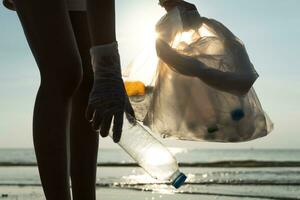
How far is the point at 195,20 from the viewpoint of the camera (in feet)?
8.86

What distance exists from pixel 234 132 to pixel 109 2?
97 centimetres

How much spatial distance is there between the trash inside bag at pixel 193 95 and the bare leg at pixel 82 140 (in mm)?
369

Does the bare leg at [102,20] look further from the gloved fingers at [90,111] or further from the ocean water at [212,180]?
the ocean water at [212,180]

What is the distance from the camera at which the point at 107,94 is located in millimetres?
1836

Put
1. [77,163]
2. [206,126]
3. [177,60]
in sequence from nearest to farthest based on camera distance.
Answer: [77,163] < [177,60] < [206,126]

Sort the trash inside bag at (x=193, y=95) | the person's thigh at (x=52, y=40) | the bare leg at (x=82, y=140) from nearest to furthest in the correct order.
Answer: the person's thigh at (x=52, y=40)
the bare leg at (x=82, y=140)
the trash inside bag at (x=193, y=95)

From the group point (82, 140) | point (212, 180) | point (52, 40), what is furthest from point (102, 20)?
point (212, 180)

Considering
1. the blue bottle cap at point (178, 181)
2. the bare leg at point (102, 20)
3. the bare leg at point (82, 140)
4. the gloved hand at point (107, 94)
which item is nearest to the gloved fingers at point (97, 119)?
the gloved hand at point (107, 94)

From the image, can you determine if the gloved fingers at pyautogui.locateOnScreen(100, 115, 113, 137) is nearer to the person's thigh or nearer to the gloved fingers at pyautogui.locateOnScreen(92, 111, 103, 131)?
the gloved fingers at pyautogui.locateOnScreen(92, 111, 103, 131)

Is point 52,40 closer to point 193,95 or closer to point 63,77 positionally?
point 63,77

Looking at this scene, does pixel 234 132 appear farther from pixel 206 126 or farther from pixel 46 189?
pixel 46 189

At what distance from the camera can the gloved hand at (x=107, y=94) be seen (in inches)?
72.1

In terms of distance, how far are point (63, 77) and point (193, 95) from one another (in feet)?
2.92

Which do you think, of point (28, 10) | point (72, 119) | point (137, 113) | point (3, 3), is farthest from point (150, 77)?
point (28, 10)
